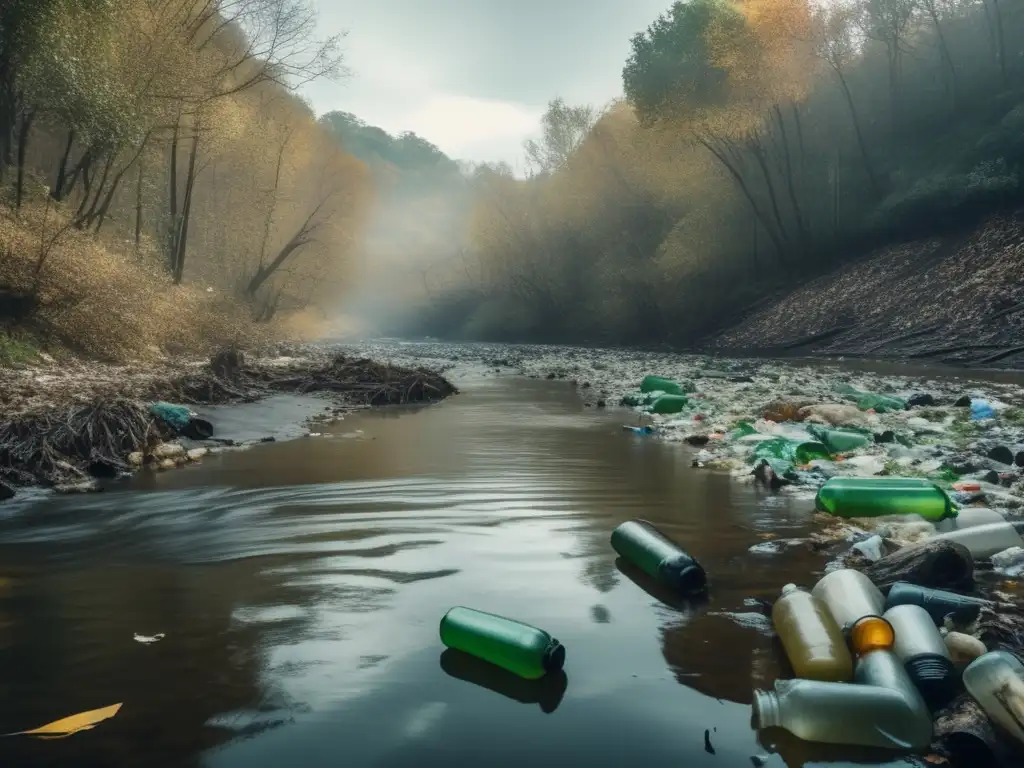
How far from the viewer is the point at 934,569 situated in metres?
3.04

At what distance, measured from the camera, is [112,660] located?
253 cm

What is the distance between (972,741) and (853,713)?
0.28 m

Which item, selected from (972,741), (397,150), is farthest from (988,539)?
(397,150)

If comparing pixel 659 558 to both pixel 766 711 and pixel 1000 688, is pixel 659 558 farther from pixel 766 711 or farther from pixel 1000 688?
pixel 1000 688

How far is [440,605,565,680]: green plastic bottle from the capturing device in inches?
94.0

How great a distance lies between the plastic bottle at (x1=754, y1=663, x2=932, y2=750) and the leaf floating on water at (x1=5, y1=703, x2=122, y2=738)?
6.00ft

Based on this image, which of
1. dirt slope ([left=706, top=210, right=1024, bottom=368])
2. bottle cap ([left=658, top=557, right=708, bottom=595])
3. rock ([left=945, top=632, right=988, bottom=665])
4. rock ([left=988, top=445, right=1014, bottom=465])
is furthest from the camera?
dirt slope ([left=706, top=210, right=1024, bottom=368])

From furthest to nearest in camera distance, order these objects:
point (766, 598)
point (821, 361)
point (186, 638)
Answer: point (821, 361) → point (766, 598) → point (186, 638)

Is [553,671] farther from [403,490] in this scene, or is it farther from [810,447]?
Result: [810,447]

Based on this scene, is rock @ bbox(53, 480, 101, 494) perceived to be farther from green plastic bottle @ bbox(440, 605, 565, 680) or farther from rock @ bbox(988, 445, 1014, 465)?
rock @ bbox(988, 445, 1014, 465)

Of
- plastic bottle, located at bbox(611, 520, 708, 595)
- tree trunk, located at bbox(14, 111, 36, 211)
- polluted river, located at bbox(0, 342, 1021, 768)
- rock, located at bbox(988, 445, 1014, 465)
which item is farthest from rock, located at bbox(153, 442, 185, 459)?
tree trunk, located at bbox(14, 111, 36, 211)

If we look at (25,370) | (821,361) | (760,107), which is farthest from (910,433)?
(760,107)

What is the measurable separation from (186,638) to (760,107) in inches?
1199

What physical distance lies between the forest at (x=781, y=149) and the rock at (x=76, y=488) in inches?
978
